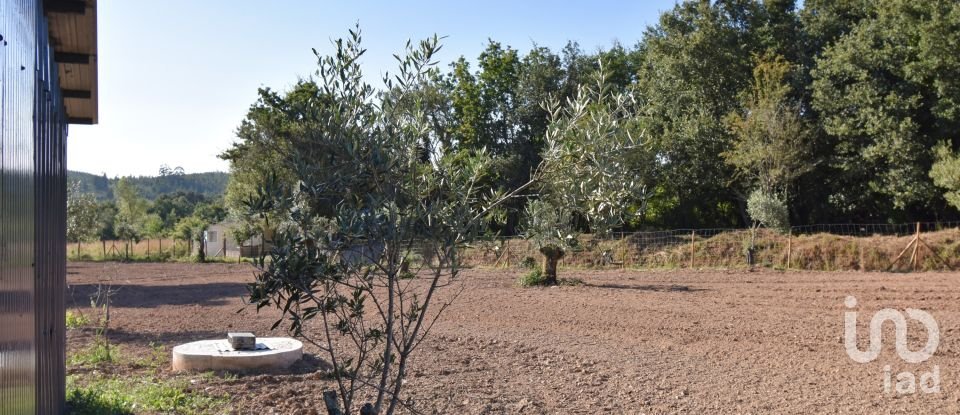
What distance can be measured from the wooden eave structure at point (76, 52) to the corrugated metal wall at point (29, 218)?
12.3 inches

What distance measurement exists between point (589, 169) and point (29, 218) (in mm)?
3306

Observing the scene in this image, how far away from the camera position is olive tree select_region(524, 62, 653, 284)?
444cm

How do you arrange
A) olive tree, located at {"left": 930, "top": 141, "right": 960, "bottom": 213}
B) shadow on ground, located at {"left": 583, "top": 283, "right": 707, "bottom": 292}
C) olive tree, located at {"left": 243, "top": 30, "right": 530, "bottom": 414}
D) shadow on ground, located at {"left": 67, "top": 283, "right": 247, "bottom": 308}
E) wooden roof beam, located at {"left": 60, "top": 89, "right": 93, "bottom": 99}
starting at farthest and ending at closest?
olive tree, located at {"left": 930, "top": 141, "right": 960, "bottom": 213} → shadow on ground, located at {"left": 583, "top": 283, "right": 707, "bottom": 292} → shadow on ground, located at {"left": 67, "top": 283, "right": 247, "bottom": 308} → wooden roof beam, located at {"left": 60, "top": 89, "right": 93, "bottom": 99} → olive tree, located at {"left": 243, "top": 30, "right": 530, "bottom": 414}

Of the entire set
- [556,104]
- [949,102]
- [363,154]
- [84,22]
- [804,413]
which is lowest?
[804,413]

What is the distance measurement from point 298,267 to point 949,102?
29844 mm

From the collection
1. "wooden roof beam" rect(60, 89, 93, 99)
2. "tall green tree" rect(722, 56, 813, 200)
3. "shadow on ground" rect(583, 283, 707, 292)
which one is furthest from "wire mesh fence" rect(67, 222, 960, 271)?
"wooden roof beam" rect(60, 89, 93, 99)

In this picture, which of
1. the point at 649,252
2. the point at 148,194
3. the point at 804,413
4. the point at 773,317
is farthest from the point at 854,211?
the point at 148,194

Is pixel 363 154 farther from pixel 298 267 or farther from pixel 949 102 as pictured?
pixel 949 102

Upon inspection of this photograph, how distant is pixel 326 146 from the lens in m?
4.53


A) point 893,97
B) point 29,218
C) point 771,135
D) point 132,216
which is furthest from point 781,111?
point 132,216

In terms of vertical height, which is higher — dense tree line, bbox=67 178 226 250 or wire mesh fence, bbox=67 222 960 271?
dense tree line, bbox=67 178 226 250

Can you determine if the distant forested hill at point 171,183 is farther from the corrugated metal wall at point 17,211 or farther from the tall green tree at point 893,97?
the corrugated metal wall at point 17,211

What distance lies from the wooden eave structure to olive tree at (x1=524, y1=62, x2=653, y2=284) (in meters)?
3.83

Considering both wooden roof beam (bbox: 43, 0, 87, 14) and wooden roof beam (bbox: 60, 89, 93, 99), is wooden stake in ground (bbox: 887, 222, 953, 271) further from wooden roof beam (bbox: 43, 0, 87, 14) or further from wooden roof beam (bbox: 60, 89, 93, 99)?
wooden roof beam (bbox: 43, 0, 87, 14)
